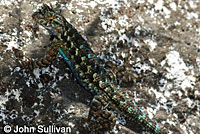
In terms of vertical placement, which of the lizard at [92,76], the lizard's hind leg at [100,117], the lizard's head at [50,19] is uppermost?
the lizard's head at [50,19]

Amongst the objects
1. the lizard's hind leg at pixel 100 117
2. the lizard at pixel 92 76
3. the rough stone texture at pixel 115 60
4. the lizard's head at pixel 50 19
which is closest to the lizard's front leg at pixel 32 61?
the lizard at pixel 92 76

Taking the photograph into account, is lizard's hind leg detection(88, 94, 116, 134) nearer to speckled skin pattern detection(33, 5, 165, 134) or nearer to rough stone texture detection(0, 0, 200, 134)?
speckled skin pattern detection(33, 5, 165, 134)

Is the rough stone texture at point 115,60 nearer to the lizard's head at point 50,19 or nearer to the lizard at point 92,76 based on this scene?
the lizard at point 92,76

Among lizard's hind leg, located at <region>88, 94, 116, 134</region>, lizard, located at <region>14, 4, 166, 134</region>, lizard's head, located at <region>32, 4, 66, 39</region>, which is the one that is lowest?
lizard's hind leg, located at <region>88, 94, 116, 134</region>

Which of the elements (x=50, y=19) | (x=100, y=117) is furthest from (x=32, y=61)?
(x=100, y=117)

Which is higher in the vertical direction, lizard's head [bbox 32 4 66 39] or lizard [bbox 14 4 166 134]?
lizard's head [bbox 32 4 66 39]

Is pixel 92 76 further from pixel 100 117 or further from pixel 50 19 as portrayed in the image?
pixel 50 19

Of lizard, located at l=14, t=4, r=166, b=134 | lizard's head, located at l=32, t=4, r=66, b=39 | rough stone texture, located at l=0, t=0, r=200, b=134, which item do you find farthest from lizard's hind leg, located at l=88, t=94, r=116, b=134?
lizard's head, located at l=32, t=4, r=66, b=39
